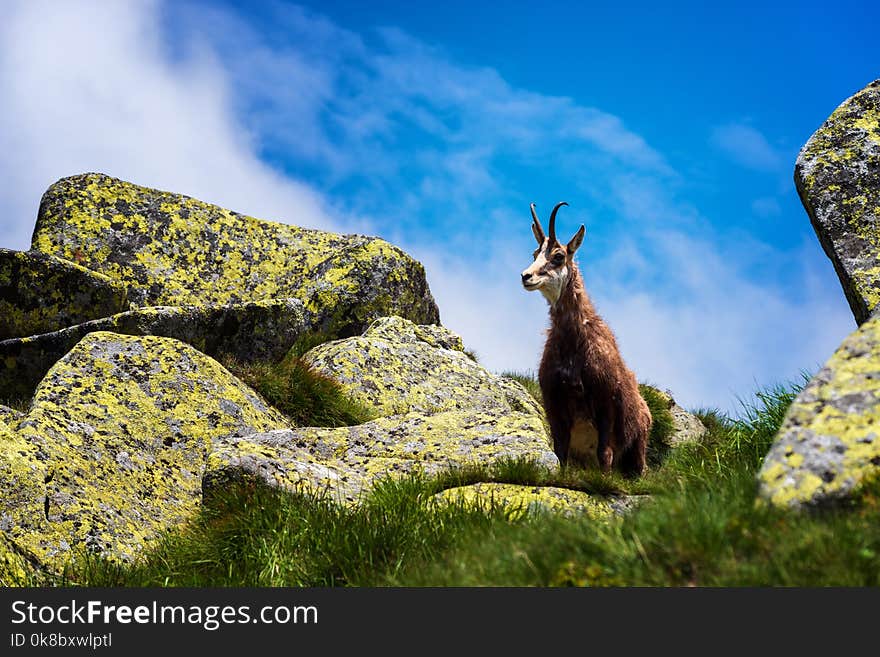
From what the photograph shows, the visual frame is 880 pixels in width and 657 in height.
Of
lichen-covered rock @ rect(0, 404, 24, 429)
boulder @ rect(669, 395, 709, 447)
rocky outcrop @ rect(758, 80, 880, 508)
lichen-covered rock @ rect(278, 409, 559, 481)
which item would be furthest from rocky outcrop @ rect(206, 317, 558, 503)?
rocky outcrop @ rect(758, 80, 880, 508)

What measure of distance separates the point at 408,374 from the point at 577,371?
426cm

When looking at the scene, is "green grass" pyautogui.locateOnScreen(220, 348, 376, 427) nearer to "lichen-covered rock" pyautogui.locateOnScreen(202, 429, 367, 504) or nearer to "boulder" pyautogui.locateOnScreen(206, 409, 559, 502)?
"boulder" pyautogui.locateOnScreen(206, 409, 559, 502)

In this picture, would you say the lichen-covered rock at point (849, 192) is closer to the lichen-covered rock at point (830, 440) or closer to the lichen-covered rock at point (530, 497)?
the lichen-covered rock at point (530, 497)

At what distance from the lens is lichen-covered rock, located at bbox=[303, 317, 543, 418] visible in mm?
13609

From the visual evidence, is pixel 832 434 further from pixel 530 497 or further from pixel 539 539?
pixel 530 497

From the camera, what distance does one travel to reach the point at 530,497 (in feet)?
25.7

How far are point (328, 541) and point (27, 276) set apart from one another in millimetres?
8606

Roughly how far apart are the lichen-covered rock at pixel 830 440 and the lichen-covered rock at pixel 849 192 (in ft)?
10.3

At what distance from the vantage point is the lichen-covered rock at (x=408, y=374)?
1361cm

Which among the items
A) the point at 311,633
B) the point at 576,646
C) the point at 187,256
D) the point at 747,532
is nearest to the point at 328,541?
the point at 311,633

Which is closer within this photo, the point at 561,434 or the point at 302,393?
the point at 561,434

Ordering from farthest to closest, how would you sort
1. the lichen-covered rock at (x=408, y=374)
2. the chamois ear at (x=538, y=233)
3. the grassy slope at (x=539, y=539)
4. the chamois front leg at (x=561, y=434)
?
the lichen-covered rock at (x=408, y=374) < the chamois ear at (x=538, y=233) < the chamois front leg at (x=561, y=434) < the grassy slope at (x=539, y=539)

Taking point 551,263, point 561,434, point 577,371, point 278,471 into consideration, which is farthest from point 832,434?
point 551,263

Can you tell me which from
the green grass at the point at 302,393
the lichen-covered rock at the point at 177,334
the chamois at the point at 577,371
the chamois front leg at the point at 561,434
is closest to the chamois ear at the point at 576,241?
the chamois at the point at 577,371
